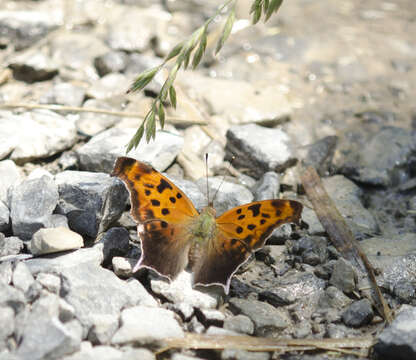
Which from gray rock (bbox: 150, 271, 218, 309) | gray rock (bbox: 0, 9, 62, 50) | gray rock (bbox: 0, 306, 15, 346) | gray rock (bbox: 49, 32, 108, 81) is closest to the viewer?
gray rock (bbox: 0, 306, 15, 346)

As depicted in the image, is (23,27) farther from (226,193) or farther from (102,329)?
(102,329)

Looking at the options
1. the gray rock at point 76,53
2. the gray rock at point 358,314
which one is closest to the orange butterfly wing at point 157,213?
the gray rock at point 358,314

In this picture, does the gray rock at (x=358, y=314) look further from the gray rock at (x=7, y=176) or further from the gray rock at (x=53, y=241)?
the gray rock at (x=7, y=176)

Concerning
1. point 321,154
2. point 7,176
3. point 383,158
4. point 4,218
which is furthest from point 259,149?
point 4,218

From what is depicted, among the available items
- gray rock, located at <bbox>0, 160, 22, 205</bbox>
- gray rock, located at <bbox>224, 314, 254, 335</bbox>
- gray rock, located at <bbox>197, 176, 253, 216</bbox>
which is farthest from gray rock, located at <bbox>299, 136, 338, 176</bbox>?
gray rock, located at <bbox>0, 160, 22, 205</bbox>

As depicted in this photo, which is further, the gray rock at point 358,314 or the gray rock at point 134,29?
the gray rock at point 134,29

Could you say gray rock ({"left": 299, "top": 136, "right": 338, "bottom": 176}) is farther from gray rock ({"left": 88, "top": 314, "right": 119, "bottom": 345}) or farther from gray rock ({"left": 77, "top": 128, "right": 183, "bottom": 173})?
gray rock ({"left": 88, "top": 314, "right": 119, "bottom": 345})
